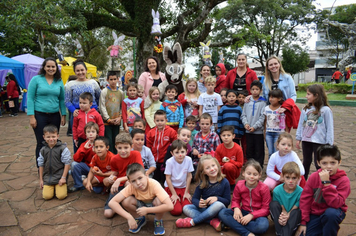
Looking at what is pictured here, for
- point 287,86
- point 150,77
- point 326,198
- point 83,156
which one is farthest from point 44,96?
point 326,198

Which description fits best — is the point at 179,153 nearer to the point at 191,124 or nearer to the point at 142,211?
the point at 142,211

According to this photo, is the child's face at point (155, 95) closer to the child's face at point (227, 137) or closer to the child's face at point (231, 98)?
the child's face at point (231, 98)

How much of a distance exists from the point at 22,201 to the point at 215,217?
2637mm

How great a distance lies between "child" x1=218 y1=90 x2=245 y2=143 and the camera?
423 centimetres

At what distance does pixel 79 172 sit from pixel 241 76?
125 inches

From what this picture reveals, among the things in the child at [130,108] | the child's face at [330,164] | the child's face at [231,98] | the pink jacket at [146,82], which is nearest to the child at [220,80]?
the child's face at [231,98]

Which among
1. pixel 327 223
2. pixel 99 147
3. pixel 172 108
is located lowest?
pixel 327 223

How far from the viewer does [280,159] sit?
3156mm

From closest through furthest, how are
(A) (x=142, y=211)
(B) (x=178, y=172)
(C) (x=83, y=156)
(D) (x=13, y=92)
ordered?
1. (A) (x=142, y=211)
2. (B) (x=178, y=172)
3. (C) (x=83, y=156)
4. (D) (x=13, y=92)

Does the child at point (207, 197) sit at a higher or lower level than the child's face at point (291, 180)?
lower

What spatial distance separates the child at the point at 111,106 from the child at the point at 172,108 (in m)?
0.81

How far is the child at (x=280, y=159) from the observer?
3.04 metres

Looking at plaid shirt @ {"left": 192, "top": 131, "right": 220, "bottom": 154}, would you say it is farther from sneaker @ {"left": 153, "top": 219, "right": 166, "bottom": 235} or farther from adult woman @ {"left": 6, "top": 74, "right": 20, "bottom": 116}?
adult woman @ {"left": 6, "top": 74, "right": 20, "bottom": 116}

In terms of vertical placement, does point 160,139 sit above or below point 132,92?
below
